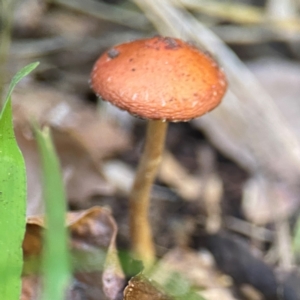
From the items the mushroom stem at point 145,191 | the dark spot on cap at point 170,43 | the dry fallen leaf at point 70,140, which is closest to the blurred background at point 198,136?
the dry fallen leaf at point 70,140

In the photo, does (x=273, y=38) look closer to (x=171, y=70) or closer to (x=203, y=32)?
(x=203, y=32)

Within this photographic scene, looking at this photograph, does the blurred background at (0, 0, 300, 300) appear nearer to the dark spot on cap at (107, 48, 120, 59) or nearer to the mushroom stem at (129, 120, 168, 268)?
the mushroom stem at (129, 120, 168, 268)

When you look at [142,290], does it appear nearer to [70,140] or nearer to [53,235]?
[53,235]

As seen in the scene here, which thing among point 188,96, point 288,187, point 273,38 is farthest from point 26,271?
point 273,38

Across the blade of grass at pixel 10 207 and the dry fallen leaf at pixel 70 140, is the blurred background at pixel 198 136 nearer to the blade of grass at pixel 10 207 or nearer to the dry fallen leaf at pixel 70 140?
the dry fallen leaf at pixel 70 140

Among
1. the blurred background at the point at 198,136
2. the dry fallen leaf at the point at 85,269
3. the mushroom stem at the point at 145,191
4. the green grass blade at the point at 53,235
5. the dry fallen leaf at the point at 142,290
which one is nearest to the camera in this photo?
the green grass blade at the point at 53,235

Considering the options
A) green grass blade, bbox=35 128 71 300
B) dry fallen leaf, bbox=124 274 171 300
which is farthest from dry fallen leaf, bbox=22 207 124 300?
green grass blade, bbox=35 128 71 300
